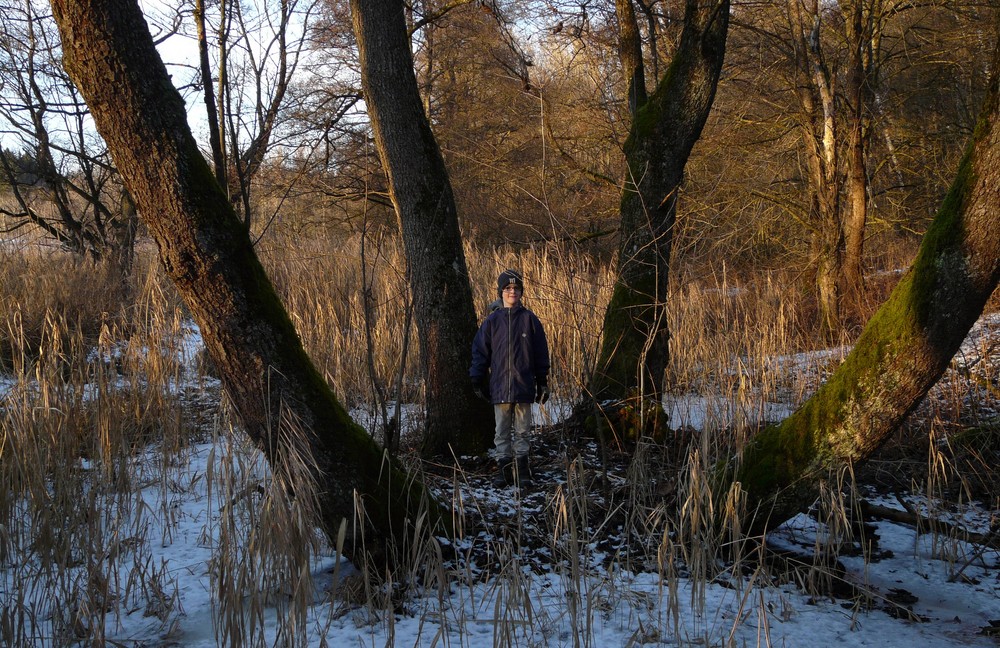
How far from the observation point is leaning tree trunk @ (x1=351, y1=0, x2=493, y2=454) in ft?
13.4

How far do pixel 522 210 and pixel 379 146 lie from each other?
710 centimetres

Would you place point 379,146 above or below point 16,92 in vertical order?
below

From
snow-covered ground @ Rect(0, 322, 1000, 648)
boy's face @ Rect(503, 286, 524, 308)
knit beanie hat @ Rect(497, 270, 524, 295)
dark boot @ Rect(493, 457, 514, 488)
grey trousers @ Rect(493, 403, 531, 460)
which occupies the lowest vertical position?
snow-covered ground @ Rect(0, 322, 1000, 648)

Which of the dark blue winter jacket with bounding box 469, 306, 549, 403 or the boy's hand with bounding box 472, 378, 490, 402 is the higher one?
the dark blue winter jacket with bounding box 469, 306, 549, 403

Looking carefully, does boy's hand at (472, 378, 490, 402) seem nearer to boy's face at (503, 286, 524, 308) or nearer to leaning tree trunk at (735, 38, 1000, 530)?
boy's face at (503, 286, 524, 308)

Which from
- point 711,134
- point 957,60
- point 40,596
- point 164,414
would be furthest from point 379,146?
point 957,60

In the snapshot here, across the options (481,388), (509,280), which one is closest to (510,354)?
(481,388)

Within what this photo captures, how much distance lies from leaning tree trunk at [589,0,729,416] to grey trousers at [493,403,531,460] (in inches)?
18.9

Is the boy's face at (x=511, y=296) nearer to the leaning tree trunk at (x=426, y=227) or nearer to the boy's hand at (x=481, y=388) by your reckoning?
the leaning tree trunk at (x=426, y=227)

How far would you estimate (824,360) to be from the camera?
5891 millimetres

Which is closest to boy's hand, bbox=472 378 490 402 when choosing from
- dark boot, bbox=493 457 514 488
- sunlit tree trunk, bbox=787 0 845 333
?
dark boot, bbox=493 457 514 488

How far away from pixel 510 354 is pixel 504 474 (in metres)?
0.64

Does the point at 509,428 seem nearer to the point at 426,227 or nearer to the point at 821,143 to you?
the point at 426,227

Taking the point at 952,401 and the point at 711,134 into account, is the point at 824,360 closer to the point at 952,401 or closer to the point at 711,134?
the point at 952,401
